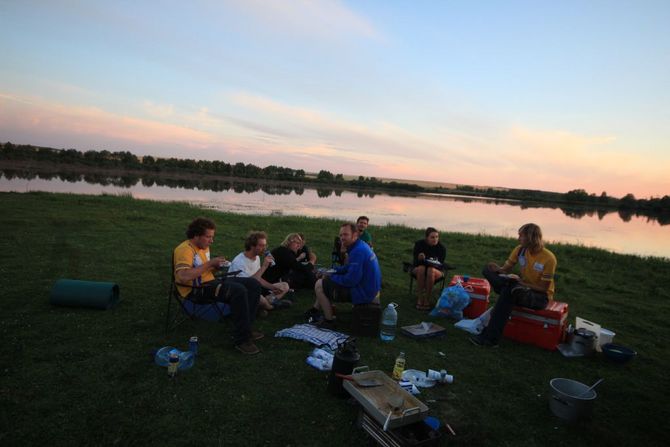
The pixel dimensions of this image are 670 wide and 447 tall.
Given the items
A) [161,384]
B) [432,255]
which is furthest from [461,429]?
[432,255]

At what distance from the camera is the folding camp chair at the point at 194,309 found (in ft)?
14.4

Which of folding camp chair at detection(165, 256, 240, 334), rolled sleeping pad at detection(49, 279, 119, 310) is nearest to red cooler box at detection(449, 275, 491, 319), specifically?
folding camp chair at detection(165, 256, 240, 334)

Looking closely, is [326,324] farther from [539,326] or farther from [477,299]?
[539,326]

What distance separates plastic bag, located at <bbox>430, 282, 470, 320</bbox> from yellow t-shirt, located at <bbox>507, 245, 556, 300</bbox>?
0.97m

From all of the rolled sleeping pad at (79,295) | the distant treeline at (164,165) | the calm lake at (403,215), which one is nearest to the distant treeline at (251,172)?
the distant treeline at (164,165)

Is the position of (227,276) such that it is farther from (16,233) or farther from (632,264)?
(632,264)

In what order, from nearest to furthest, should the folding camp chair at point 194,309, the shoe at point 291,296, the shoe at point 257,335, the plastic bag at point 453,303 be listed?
the folding camp chair at point 194,309
the shoe at point 257,335
the plastic bag at point 453,303
the shoe at point 291,296

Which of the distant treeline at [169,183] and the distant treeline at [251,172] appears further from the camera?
the distant treeline at [251,172]

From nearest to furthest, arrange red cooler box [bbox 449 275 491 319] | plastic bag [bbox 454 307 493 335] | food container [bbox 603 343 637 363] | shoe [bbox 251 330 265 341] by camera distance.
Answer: shoe [bbox 251 330 265 341] < food container [bbox 603 343 637 363] < plastic bag [bbox 454 307 493 335] < red cooler box [bbox 449 275 491 319]

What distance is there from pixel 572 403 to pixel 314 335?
2.75m

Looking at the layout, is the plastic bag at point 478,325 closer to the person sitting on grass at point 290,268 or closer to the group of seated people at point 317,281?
the group of seated people at point 317,281

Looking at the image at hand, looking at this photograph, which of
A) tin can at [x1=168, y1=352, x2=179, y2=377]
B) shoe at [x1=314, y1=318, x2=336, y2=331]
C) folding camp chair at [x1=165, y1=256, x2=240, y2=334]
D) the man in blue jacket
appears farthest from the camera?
shoe at [x1=314, y1=318, x2=336, y2=331]

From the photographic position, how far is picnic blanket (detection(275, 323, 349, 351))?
4512 mm

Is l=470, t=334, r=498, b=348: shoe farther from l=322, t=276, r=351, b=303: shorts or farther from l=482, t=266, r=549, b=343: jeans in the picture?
l=322, t=276, r=351, b=303: shorts
